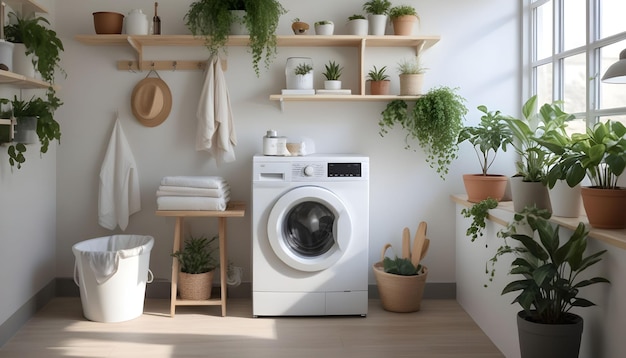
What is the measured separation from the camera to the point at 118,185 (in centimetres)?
390

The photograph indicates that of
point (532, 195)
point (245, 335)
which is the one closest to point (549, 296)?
point (532, 195)

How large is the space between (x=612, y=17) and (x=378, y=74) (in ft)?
4.53

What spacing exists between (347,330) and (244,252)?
936 mm

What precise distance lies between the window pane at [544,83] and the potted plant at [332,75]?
3.93 feet

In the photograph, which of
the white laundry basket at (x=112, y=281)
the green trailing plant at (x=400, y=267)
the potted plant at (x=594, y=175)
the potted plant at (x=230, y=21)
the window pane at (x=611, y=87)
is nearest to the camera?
the potted plant at (x=594, y=175)

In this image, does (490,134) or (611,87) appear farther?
(490,134)

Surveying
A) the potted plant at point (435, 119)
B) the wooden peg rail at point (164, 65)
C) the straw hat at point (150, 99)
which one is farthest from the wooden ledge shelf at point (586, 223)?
the straw hat at point (150, 99)

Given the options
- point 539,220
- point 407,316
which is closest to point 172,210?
point 407,316

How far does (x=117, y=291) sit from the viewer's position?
347cm

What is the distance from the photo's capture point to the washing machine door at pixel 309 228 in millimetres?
3545

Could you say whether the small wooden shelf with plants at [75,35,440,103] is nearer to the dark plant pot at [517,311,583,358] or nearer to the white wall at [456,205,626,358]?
the white wall at [456,205,626,358]

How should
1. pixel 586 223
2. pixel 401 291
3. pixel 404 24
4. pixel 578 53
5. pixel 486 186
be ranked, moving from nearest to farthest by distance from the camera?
pixel 586 223
pixel 578 53
pixel 486 186
pixel 401 291
pixel 404 24

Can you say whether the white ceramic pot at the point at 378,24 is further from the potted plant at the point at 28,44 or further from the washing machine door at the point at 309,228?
the potted plant at the point at 28,44

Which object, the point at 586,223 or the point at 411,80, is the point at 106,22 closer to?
the point at 411,80
